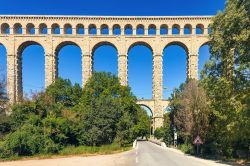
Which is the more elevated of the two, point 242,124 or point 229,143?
point 242,124

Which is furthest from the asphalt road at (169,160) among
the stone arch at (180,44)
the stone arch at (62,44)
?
the stone arch at (62,44)

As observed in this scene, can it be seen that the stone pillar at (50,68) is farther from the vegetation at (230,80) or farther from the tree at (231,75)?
the tree at (231,75)

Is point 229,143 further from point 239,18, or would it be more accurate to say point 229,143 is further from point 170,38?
point 170,38

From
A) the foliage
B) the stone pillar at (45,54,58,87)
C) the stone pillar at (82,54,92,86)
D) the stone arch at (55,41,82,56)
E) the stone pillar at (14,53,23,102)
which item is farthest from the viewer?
the stone arch at (55,41,82,56)

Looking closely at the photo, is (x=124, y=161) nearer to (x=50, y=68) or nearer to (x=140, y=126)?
(x=140, y=126)

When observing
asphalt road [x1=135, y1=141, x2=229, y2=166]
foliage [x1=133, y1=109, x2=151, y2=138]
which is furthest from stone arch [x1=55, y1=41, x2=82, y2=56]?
asphalt road [x1=135, y1=141, x2=229, y2=166]

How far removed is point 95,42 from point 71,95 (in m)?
18.5

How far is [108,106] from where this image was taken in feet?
162

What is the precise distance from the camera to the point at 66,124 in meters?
43.7

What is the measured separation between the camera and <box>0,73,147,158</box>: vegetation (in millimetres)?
39906

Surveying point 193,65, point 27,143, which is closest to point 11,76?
point 27,143

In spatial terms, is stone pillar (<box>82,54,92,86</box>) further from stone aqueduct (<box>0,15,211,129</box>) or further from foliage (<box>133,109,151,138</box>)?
foliage (<box>133,109,151,138</box>)

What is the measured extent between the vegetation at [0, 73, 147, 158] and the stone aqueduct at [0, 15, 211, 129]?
15.2 meters

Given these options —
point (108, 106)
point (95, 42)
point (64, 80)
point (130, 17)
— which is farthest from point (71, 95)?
point (130, 17)
